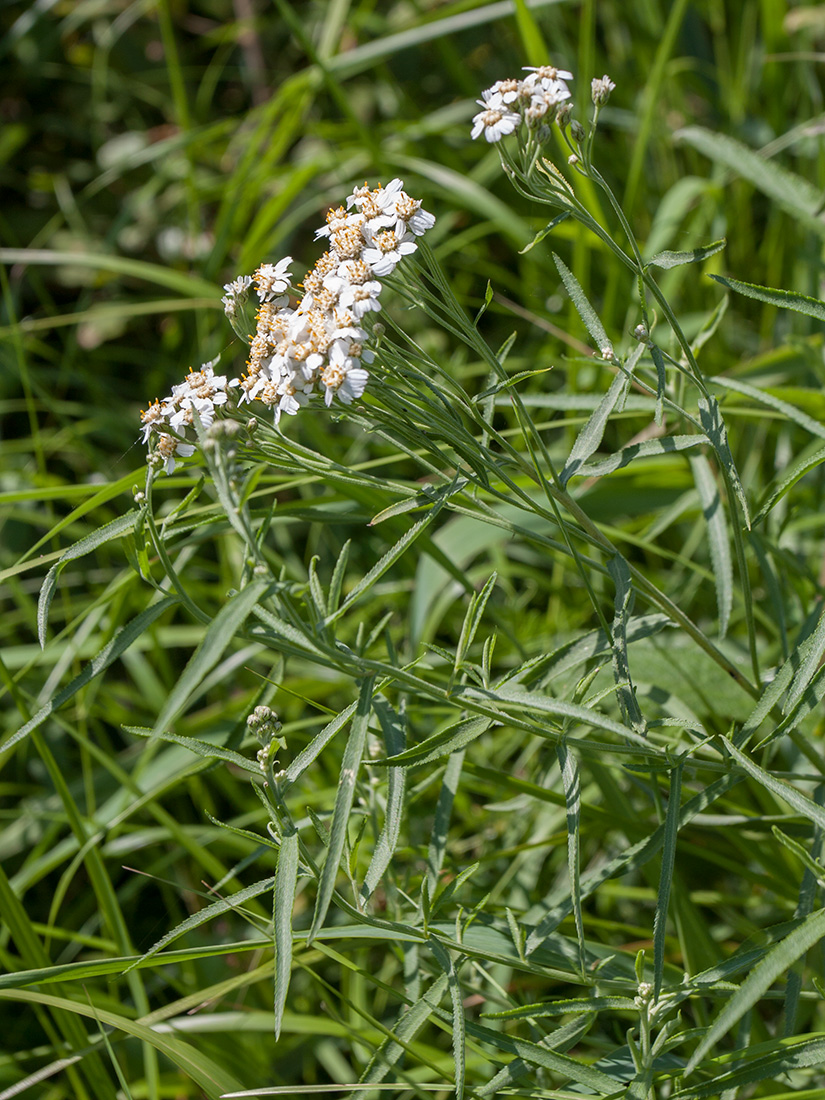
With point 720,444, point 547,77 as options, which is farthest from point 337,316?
point 720,444

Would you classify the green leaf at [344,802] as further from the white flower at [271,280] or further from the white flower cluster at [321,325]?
the white flower at [271,280]

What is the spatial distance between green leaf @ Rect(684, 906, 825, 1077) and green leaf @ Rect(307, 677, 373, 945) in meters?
0.47

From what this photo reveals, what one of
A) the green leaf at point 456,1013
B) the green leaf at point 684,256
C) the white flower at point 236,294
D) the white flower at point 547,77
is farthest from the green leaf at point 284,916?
the white flower at point 547,77

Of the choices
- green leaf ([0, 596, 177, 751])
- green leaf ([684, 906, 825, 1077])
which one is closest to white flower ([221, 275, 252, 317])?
green leaf ([0, 596, 177, 751])

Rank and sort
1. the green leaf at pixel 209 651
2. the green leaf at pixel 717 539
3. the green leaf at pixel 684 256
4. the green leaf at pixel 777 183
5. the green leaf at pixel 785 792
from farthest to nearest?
the green leaf at pixel 777 183, the green leaf at pixel 717 539, the green leaf at pixel 684 256, the green leaf at pixel 785 792, the green leaf at pixel 209 651

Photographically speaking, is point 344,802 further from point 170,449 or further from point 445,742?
point 170,449

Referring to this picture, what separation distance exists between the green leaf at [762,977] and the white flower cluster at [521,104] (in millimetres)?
1094

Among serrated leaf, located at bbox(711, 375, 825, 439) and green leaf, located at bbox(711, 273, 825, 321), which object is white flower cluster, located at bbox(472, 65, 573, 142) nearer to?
green leaf, located at bbox(711, 273, 825, 321)

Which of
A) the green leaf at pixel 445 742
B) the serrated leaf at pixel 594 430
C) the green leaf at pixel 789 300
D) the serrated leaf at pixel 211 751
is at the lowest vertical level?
the green leaf at pixel 445 742

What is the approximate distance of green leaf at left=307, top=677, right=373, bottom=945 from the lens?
3.60 ft

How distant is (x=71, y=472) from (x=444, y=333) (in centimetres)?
154

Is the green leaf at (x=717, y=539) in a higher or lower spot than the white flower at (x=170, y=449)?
lower

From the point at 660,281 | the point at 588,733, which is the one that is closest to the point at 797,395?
the point at 588,733

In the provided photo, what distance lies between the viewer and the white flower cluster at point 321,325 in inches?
49.3
